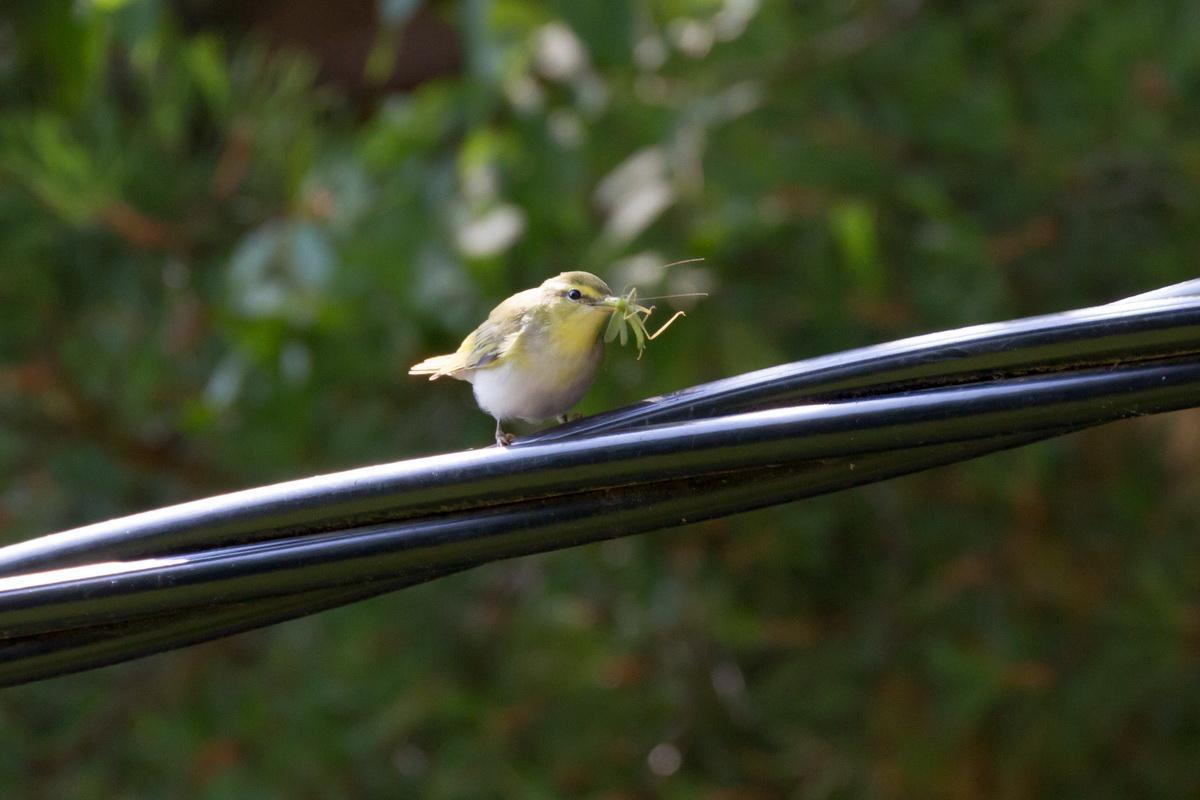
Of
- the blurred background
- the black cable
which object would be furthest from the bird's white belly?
the blurred background

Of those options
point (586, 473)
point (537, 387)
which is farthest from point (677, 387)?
point (586, 473)

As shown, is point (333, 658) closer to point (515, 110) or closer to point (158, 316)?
point (158, 316)

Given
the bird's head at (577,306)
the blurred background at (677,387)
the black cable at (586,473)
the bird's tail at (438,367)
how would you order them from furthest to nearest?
the blurred background at (677,387), the bird's tail at (438,367), the bird's head at (577,306), the black cable at (586,473)

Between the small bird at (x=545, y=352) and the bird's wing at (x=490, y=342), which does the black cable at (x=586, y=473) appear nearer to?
the small bird at (x=545, y=352)

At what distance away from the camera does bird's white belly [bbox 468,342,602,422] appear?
2.08 meters

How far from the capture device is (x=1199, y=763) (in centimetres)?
391

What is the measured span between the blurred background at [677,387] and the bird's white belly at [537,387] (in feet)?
3.16

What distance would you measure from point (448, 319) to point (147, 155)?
4.00 ft

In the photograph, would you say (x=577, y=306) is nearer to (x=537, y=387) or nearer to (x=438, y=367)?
(x=537, y=387)

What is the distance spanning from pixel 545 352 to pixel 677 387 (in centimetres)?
117

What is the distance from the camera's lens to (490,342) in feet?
7.20

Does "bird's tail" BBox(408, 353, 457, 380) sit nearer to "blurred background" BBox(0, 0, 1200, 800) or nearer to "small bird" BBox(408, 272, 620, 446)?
"small bird" BBox(408, 272, 620, 446)

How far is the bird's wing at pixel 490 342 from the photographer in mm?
2168

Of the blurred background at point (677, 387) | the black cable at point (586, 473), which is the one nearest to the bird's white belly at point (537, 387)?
the black cable at point (586, 473)
